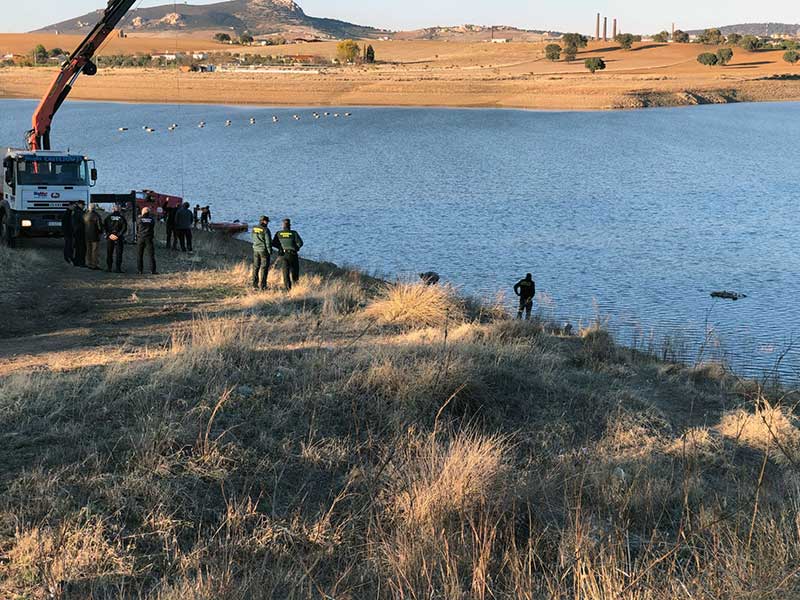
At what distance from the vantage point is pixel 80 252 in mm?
18750

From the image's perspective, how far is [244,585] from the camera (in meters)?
4.79

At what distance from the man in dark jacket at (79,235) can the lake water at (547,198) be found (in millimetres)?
8774

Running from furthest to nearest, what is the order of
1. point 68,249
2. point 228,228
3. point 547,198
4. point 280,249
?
point 547,198
point 228,228
point 68,249
point 280,249

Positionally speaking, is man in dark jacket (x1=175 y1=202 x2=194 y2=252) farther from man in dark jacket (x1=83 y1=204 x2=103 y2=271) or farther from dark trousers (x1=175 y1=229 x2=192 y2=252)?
man in dark jacket (x1=83 y1=204 x2=103 y2=271)

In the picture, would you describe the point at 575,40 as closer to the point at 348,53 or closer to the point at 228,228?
the point at 348,53

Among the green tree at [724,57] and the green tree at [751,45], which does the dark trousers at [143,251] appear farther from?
the green tree at [751,45]

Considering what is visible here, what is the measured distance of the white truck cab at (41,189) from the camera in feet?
66.8

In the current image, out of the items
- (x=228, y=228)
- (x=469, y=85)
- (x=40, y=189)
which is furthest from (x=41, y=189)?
(x=469, y=85)

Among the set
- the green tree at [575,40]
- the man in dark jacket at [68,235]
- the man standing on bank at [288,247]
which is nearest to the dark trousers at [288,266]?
the man standing on bank at [288,247]

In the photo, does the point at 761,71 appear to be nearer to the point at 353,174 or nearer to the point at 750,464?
the point at 353,174

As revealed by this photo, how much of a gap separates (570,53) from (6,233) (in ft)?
485

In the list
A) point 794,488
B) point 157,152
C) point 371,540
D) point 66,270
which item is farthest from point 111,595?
point 157,152

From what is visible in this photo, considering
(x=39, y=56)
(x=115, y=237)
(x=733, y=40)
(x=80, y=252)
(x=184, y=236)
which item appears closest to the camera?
(x=115, y=237)

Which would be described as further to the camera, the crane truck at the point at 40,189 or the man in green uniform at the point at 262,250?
the crane truck at the point at 40,189
